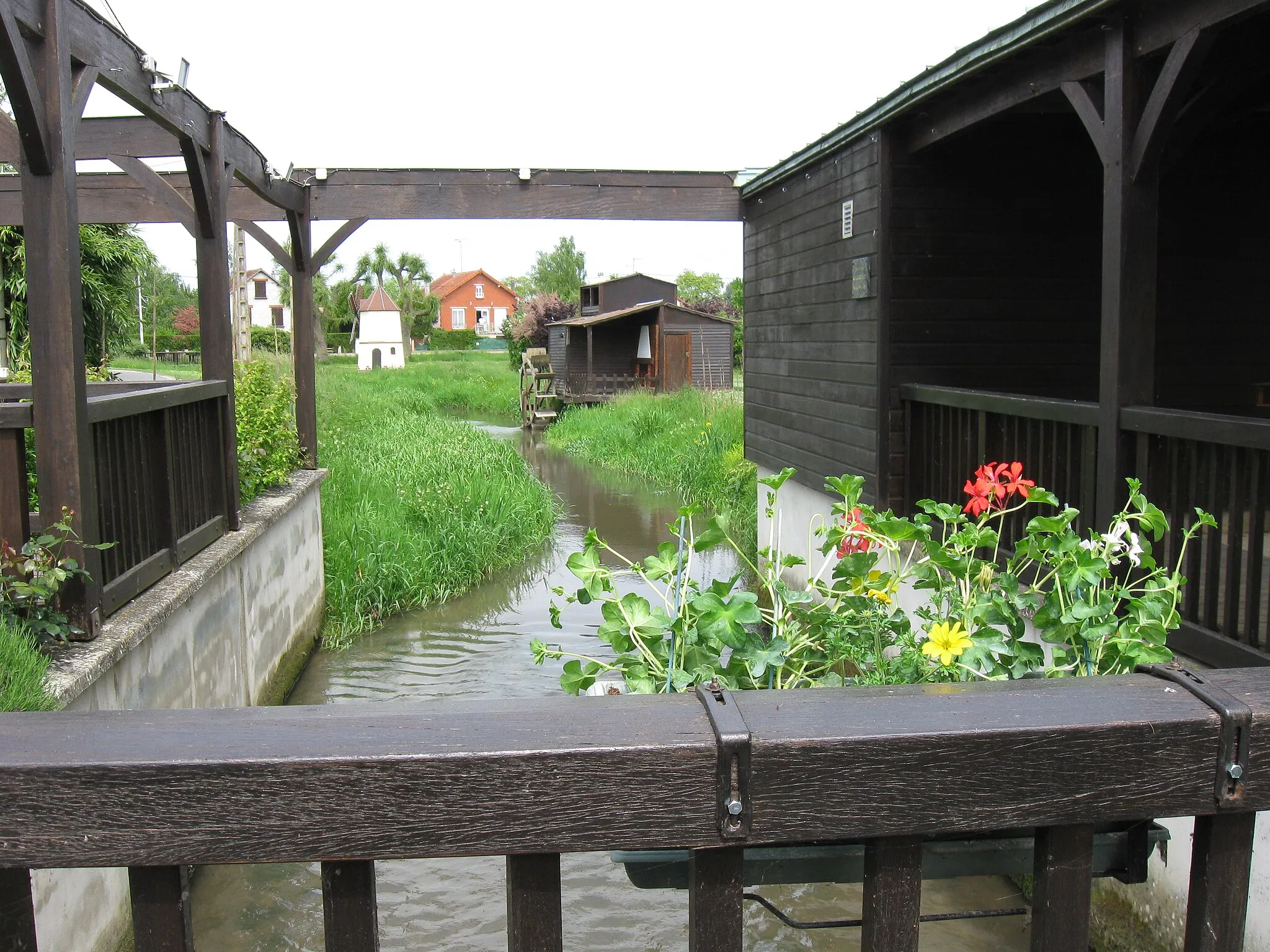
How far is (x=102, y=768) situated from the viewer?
40.5 inches

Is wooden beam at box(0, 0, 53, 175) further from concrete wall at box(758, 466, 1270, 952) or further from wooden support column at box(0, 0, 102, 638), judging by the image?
concrete wall at box(758, 466, 1270, 952)

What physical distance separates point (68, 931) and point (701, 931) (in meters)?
3.01

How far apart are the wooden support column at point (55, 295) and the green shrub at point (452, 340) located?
78328mm

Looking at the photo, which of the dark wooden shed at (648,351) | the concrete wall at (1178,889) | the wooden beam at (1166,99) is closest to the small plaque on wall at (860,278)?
the wooden beam at (1166,99)

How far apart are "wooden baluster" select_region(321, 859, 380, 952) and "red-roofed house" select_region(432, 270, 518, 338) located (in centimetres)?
10394

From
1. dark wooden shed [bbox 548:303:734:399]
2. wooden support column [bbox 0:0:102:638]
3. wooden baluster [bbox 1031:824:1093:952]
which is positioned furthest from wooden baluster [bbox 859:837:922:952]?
dark wooden shed [bbox 548:303:734:399]

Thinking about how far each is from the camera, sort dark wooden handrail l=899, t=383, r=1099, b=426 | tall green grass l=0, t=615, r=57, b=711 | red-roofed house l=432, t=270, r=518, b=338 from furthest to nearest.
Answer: red-roofed house l=432, t=270, r=518, b=338 < dark wooden handrail l=899, t=383, r=1099, b=426 < tall green grass l=0, t=615, r=57, b=711

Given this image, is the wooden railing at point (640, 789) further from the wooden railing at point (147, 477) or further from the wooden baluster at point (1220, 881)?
the wooden railing at point (147, 477)

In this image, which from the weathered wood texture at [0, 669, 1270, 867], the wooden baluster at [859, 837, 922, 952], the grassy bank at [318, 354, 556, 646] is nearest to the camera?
the weathered wood texture at [0, 669, 1270, 867]

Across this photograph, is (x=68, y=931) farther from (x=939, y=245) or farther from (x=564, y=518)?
(x=564, y=518)

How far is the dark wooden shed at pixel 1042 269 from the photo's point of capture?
14.6 ft

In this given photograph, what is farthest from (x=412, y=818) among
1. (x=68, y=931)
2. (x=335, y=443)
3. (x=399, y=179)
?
(x=335, y=443)

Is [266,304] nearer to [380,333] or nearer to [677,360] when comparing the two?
[380,333]

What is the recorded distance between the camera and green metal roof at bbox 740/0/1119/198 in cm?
451
